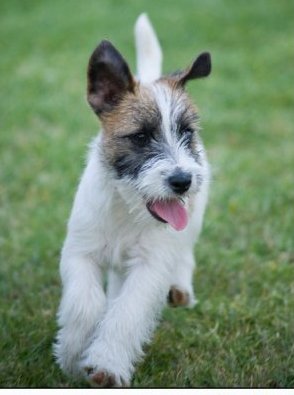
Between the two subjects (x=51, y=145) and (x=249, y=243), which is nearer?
(x=249, y=243)

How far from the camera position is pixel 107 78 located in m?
4.71

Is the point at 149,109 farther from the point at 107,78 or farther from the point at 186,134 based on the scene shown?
the point at 107,78

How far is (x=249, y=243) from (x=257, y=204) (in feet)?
3.06

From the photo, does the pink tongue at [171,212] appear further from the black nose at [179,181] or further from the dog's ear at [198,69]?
the dog's ear at [198,69]

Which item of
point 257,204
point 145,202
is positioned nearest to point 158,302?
point 145,202

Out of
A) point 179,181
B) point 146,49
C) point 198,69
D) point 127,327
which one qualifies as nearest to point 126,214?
point 179,181

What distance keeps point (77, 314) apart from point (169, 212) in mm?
833

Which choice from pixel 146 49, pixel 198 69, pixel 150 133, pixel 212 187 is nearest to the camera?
pixel 150 133

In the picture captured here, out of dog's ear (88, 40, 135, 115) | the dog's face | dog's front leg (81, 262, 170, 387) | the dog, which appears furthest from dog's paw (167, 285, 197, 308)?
dog's ear (88, 40, 135, 115)

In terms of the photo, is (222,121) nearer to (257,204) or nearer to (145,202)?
(257,204)

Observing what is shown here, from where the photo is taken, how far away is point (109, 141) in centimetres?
461

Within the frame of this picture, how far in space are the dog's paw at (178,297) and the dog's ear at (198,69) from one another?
4.68 ft

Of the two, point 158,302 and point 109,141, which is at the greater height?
point 109,141

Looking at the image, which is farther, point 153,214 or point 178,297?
point 178,297
